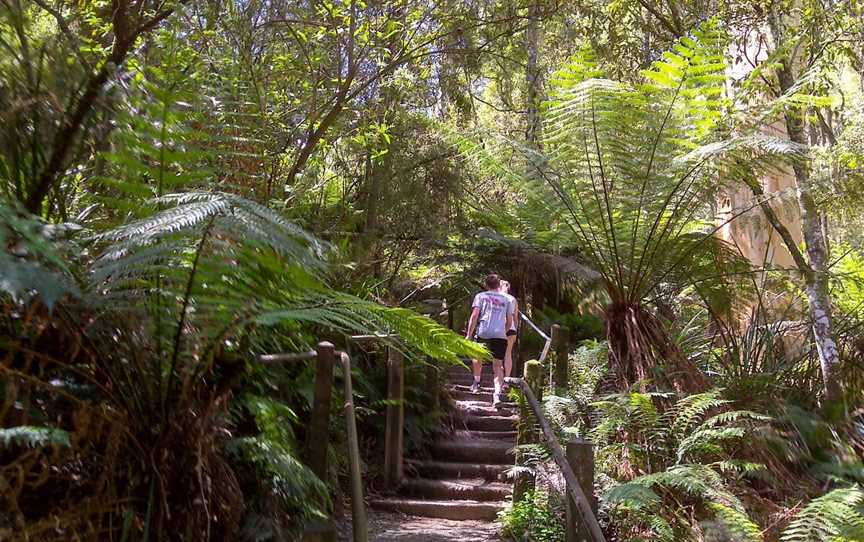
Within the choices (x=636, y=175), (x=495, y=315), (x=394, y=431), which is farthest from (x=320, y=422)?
(x=495, y=315)

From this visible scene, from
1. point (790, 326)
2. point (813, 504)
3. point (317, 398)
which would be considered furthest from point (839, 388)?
point (317, 398)

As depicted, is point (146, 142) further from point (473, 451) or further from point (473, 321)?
point (473, 451)

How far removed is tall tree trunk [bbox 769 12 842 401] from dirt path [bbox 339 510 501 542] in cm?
289

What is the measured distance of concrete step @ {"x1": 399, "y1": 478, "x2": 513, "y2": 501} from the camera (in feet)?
24.6

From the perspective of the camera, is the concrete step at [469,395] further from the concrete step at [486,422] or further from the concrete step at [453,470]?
the concrete step at [453,470]

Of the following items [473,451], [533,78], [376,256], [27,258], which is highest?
[533,78]

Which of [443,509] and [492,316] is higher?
[492,316]

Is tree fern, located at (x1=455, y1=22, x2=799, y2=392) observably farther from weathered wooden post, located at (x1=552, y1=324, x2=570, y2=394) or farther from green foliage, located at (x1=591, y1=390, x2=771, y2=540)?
weathered wooden post, located at (x1=552, y1=324, x2=570, y2=394)

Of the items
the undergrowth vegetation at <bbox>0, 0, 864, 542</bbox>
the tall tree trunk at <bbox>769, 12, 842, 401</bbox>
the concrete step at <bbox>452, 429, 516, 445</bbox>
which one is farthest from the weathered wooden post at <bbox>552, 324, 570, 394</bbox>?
the tall tree trunk at <bbox>769, 12, 842, 401</bbox>

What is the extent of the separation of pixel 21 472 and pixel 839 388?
242 inches

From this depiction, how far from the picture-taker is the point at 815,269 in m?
7.74

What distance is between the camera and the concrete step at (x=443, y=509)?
7152mm

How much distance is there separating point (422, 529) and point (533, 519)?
3.95 feet

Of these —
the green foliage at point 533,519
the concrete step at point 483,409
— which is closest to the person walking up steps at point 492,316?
the concrete step at point 483,409
